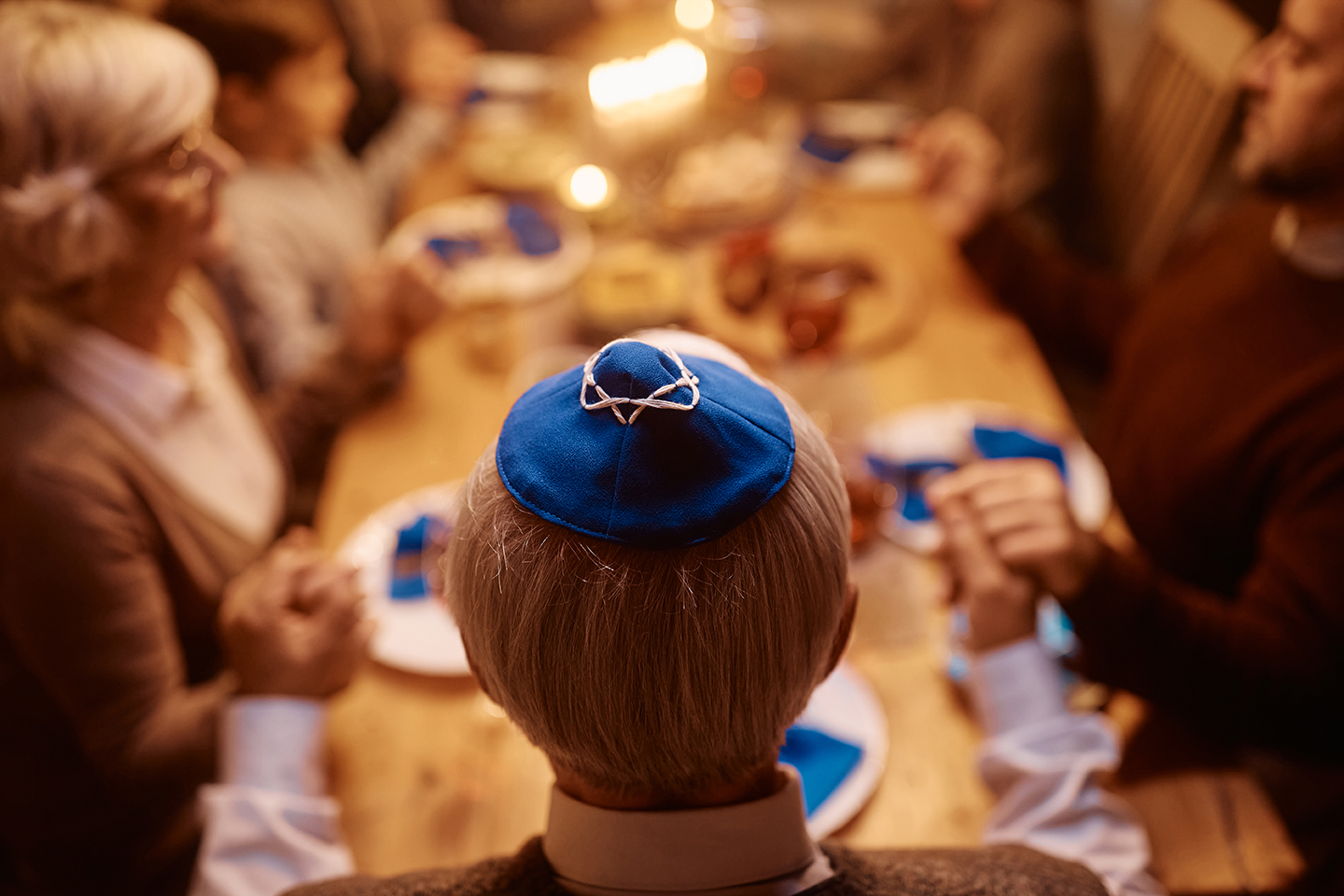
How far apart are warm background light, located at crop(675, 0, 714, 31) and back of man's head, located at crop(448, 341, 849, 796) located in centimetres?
247

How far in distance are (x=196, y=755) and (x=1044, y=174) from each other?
8.84ft

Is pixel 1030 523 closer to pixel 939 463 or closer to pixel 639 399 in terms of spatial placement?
pixel 939 463

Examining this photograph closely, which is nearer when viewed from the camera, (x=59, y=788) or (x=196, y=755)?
(x=196, y=755)

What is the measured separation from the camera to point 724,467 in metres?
0.59

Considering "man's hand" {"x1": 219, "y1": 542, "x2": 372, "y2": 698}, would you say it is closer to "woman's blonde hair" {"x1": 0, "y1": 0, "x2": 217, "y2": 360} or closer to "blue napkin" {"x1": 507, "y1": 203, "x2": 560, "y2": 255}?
"woman's blonde hair" {"x1": 0, "y1": 0, "x2": 217, "y2": 360}

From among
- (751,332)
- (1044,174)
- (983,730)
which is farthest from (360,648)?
(1044,174)

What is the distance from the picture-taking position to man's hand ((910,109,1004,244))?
197 centimetres

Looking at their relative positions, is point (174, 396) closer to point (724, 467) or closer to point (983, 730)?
point (724, 467)

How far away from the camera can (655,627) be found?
0.57 m

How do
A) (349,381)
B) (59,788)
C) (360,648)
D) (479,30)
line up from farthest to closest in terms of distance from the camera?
(479,30) < (349,381) < (59,788) < (360,648)

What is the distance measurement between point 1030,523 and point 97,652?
1224 millimetres

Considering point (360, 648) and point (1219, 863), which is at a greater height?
point (360, 648)

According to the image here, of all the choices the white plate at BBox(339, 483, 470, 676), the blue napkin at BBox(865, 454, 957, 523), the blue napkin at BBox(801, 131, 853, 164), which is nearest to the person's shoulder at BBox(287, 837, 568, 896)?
the white plate at BBox(339, 483, 470, 676)

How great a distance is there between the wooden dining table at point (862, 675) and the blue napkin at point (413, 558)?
0.40 ft
